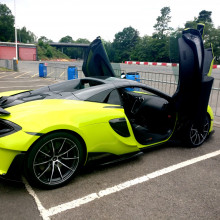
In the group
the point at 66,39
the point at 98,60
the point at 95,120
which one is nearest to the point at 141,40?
the point at 98,60

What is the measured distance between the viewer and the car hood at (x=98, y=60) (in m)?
4.11

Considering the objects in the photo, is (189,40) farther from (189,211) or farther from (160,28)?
(160,28)

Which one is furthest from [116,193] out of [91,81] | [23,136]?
[91,81]

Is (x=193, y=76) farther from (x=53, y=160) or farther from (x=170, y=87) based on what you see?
(x=170, y=87)

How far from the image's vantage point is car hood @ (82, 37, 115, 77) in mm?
4105

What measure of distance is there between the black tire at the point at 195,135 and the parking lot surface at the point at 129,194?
51 centimetres

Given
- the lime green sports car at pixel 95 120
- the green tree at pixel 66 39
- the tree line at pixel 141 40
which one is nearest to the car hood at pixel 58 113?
the lime green sports car at pixel 95 120

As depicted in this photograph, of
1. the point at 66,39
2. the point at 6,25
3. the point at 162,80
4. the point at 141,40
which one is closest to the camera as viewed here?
the point at 162,80

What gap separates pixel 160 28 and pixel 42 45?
137 feet

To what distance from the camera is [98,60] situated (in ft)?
13.7

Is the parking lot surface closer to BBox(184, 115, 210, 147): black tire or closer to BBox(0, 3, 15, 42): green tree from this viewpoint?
BBox(184, 115, 210, 147): black tire

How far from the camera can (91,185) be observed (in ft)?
8.75

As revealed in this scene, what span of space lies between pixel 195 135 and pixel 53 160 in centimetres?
253

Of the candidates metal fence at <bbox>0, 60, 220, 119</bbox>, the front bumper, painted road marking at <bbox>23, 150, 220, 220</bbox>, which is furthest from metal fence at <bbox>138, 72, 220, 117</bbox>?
the front bumper
